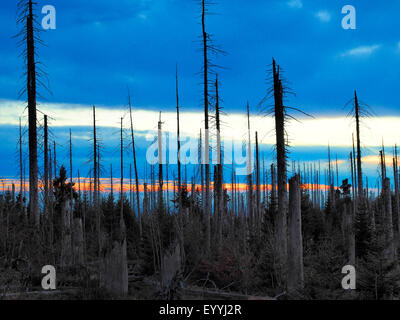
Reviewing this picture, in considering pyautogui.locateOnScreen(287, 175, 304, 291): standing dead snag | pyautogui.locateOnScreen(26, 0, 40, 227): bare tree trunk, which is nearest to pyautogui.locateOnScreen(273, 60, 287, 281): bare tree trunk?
pyautogui.locateOnScreen(287, 175, 304, 291): standing dead snag

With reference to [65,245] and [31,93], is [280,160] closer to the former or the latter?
[65,245]

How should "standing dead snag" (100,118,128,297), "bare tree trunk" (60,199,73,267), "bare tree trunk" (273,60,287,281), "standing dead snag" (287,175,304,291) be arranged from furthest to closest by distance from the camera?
"bare tree trunk" (60,199,73,267) < "bare tree trunk" (273,60,287,281) < "standing dead snag" (287,175,304,291) < "standing dead snag" (100,118,128,297)

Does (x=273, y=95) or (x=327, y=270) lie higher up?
(x=273, y=95)

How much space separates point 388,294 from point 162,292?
5.77 meters

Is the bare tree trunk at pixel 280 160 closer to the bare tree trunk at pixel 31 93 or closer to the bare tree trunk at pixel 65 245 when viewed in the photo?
the bare tree trunk at pixel 65 245

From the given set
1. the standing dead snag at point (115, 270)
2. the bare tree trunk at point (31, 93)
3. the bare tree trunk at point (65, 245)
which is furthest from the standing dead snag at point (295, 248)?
the bare tree trunk at point (31, 93)

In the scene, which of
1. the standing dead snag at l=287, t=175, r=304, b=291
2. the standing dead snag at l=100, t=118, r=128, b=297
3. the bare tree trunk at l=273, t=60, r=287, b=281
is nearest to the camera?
the standing dead snag at l=100, t=118, r=128, b=297

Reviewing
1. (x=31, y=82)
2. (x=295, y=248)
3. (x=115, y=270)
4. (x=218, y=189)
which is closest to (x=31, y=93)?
(x=31, y=82)

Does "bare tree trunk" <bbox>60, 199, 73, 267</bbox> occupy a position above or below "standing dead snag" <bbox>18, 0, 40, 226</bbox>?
below

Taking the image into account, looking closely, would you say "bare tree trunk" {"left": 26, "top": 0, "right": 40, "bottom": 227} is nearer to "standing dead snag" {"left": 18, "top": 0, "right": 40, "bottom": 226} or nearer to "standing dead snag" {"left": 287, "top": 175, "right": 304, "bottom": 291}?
"standing dead snag" {"left": 18, "top": 0, "right": 40, "bottom": 226}
